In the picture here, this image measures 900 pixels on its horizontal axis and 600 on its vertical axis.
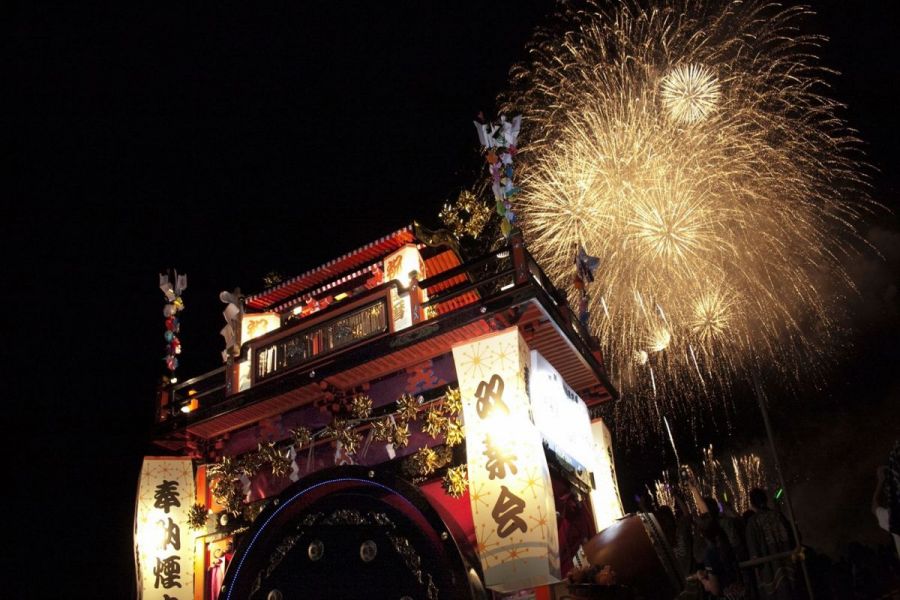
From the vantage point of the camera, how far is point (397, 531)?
11.1 m

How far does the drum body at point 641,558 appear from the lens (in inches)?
288

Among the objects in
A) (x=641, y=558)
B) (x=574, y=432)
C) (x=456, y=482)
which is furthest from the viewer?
(x=574, y=432)

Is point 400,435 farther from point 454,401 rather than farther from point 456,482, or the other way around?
point 456,482

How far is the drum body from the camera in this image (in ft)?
24.0

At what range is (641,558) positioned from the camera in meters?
7.39

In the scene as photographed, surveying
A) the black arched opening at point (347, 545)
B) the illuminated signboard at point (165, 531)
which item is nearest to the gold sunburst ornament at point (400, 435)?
the black arched opening at point (347, 545)

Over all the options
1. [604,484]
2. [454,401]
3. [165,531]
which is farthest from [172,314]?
[604,484]

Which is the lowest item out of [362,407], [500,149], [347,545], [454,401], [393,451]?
[347,545]

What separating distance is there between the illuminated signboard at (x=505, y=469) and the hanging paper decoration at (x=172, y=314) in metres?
7.05

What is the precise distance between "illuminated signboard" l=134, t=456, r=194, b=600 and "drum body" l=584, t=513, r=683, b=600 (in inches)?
337

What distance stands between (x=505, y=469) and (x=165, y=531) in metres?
7.25

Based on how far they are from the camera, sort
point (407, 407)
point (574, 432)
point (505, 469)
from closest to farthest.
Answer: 1. point (505, 469)
2. point (407, 407)
3. point (574, 432)

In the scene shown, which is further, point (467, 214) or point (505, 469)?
point (467, 214)

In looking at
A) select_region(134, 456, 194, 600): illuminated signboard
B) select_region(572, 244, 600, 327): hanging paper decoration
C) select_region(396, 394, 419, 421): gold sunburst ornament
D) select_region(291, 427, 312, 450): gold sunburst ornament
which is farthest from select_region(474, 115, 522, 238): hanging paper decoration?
select_region(134, 456, 194, 600): illuminated signboard
